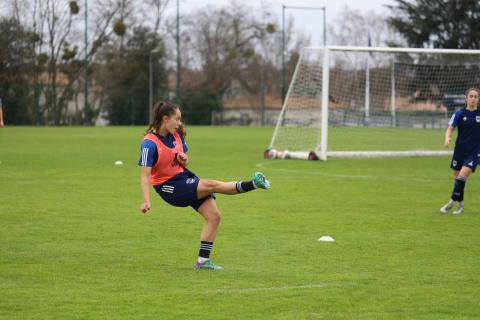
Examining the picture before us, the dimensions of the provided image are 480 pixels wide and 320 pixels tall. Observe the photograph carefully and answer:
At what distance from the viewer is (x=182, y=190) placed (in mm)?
8953

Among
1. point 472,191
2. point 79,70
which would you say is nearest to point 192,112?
point 79,70

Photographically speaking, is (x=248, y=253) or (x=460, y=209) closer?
(x=248, y=253)

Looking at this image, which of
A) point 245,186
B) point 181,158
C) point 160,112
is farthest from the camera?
point 181,158

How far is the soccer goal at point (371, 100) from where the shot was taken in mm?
28719

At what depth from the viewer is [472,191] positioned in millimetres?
18109

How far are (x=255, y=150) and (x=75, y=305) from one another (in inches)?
985

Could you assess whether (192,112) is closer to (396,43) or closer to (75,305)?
(396,43)

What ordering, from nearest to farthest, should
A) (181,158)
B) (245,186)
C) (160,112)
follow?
(245,186) → (160,112) → (181,158)

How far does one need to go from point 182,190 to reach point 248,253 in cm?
152

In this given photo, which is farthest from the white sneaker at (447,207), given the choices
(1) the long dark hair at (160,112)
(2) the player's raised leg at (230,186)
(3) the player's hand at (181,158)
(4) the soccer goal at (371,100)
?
(4) the soccer goal at (371,100)

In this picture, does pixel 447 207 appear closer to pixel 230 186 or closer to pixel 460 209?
pixel 460 209

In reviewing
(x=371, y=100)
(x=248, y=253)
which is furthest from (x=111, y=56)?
(x=248, y=253)

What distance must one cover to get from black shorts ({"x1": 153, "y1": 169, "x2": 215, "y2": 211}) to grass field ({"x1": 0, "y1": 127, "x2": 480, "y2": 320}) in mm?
703

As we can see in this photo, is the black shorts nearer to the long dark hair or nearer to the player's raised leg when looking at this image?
the player's raised leg
